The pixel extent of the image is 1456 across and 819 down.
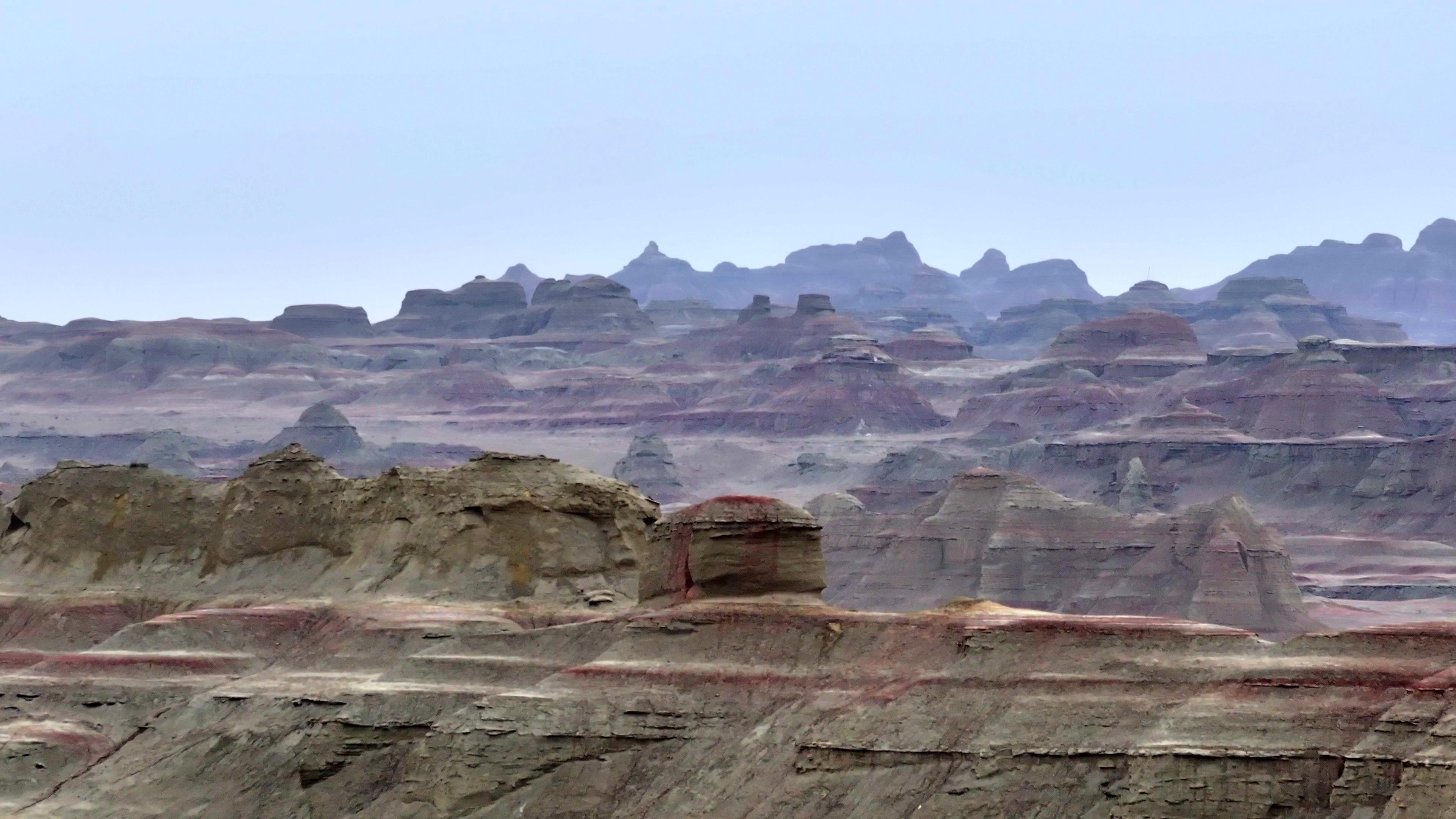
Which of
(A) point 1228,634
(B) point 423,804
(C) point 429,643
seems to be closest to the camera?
(A) point 1228,634

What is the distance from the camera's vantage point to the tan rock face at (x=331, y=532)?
58.4 m

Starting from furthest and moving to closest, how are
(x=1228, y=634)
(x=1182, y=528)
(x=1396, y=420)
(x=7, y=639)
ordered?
(x=1396, y=420) → (x=1182, y=528) → (x=7, y=639) → (x=1228, y=634)

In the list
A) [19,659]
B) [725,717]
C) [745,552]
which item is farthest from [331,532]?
[725,717]

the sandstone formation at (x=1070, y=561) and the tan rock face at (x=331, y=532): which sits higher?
the tan rock face at (x=331, y=532)

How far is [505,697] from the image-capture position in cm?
4756

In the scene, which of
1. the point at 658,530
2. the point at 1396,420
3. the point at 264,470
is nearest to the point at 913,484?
the point at 1396,420

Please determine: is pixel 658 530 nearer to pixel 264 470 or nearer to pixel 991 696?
pixel 991 696

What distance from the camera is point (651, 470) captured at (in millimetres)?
195000

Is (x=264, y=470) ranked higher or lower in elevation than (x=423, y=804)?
higher

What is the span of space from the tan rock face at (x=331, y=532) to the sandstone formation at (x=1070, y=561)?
160 feet

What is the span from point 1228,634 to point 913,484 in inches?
4987

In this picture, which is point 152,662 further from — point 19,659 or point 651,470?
point 651,470

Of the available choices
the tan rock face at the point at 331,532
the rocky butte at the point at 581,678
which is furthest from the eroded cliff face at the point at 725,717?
the tan rock face at the point at 331,532

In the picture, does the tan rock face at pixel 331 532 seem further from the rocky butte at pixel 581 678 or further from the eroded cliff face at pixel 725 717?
the eroded cliff face at pixel 725 717
